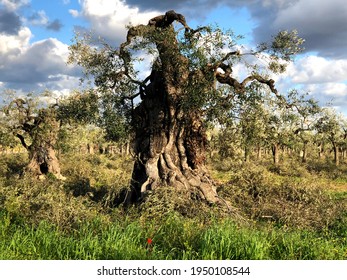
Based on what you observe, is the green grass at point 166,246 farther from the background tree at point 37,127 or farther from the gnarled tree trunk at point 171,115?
the background tree at point 37,127

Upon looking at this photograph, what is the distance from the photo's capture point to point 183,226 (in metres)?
11.1

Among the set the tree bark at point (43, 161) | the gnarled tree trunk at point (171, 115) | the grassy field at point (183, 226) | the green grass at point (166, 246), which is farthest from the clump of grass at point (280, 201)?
the tree bark at point (43, 161)

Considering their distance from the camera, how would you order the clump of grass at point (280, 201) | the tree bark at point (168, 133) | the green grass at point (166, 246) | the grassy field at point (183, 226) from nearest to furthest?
the green grass at point (166, 246) < the grassy field at point (183, 226) < the clump of grass at point (280, 201) < the tree bark at point (168, 133)

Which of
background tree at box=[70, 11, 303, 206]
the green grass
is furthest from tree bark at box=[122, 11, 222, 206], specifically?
the green grass

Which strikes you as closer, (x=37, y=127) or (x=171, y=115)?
(x=171, y=115)

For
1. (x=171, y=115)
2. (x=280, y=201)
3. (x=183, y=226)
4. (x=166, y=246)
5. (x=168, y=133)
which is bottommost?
(x=166, y=246)

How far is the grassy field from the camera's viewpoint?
9234 mm

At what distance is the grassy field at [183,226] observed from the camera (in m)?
9.23

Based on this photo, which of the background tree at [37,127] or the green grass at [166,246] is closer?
the green grass at [166,246]

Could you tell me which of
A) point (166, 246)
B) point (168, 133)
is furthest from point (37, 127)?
point (166, 246)

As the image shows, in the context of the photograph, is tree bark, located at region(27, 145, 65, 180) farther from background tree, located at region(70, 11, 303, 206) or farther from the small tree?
background tree, located at region(70, 11, 303, 206)

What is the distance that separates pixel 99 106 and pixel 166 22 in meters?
5.13

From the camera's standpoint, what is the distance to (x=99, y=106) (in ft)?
66.7

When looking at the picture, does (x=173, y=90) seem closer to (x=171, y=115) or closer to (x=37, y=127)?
(x=171, y=115)
